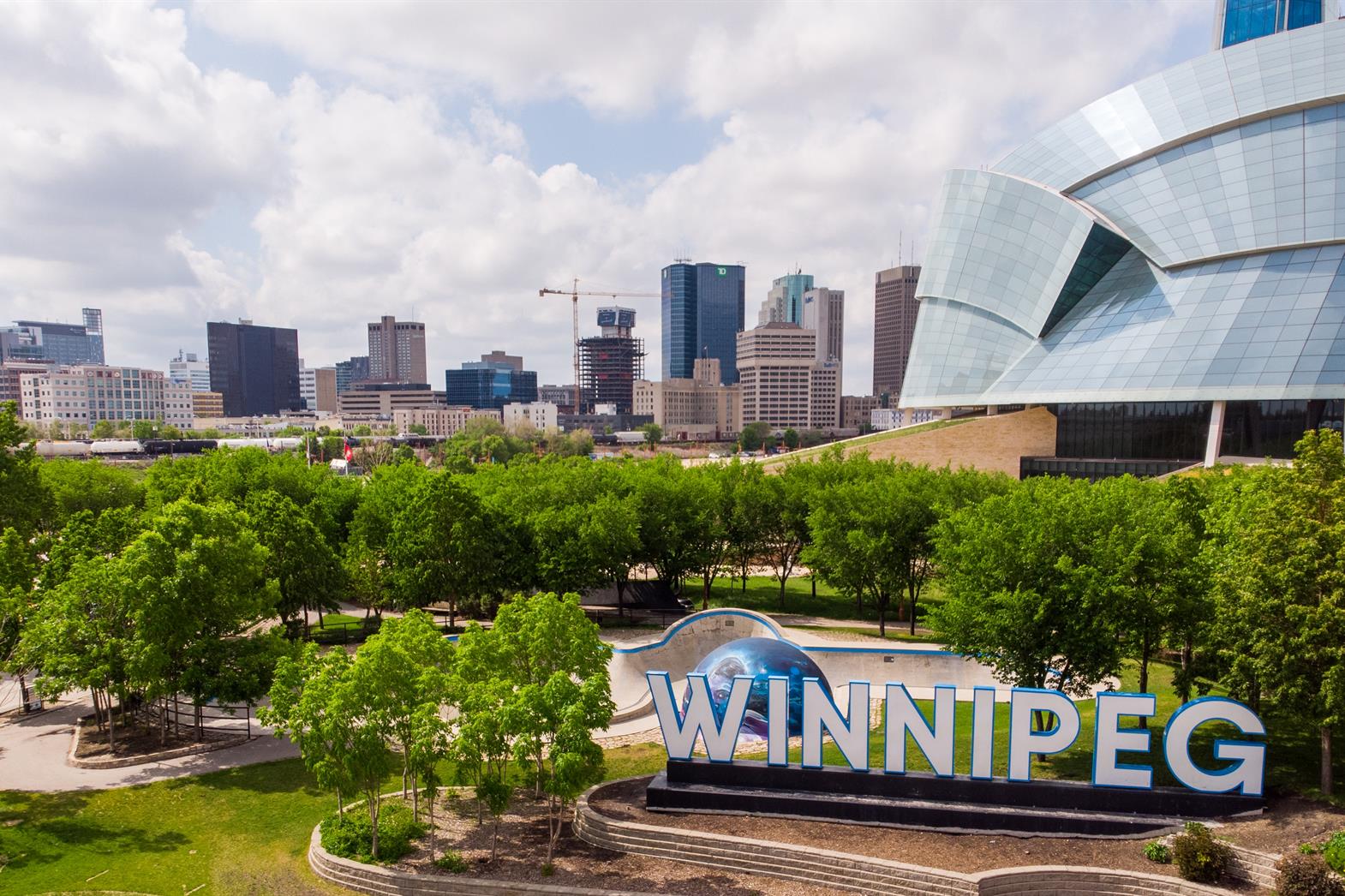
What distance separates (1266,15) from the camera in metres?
87.9

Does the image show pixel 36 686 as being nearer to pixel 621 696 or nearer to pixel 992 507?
pixel 621 696

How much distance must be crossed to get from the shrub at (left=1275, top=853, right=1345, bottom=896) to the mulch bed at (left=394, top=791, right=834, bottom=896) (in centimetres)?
1002

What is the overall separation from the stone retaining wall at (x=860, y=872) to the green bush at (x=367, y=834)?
16.9ft

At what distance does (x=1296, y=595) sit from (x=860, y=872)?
518 inches

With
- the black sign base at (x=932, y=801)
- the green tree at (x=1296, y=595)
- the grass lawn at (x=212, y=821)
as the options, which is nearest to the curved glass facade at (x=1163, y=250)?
the grass lawn at (x=212, y=821)

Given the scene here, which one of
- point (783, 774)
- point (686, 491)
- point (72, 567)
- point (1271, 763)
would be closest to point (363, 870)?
point (783, 774)

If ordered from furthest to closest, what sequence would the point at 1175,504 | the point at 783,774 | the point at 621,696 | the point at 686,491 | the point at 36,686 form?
the point at 686,491
the point at 621,696
the point at 1175,504
the point at 36,686
the point at 783,774

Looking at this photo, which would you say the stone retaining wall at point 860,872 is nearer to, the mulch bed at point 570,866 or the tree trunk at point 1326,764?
the mulch bed at point 570,866

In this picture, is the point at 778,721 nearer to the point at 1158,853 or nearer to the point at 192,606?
the point at 1158,853

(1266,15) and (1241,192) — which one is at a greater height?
(1266,15)

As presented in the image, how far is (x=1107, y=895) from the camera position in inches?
750

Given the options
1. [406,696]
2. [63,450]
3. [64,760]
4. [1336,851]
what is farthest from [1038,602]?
[63,450]

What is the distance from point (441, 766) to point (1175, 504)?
29.8 metres

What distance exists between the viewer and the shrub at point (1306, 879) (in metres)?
17.3
